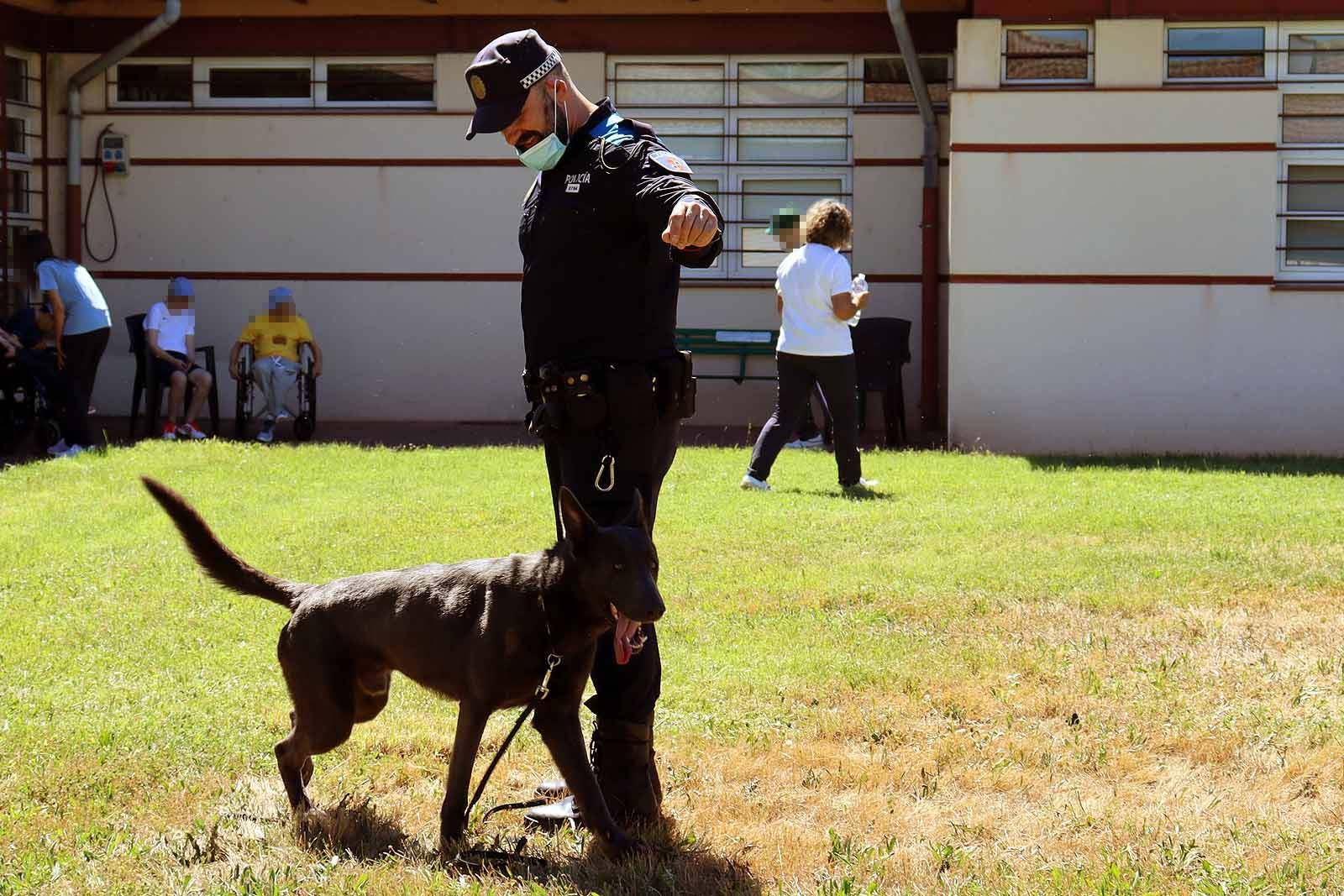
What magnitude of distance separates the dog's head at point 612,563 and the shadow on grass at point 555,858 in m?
0.67

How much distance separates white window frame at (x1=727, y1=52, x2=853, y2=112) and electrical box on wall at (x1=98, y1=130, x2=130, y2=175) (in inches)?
245

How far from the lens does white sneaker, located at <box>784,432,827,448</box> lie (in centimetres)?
1375

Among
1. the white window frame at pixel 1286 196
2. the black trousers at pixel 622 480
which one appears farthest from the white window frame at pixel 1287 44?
the black trousers at pixel 622 480

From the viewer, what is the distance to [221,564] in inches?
173

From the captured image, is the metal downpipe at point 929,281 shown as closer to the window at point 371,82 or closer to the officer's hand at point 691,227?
the window at point 371,82

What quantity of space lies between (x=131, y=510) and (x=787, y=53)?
27.9 feet

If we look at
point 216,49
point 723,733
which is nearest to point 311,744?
point 723,733

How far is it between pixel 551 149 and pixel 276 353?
10.9 m

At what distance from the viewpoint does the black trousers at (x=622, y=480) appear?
13.8ft

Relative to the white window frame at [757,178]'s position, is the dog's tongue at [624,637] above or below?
below

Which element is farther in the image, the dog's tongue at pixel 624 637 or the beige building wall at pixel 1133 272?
the beige building wall at pixel 1133 272

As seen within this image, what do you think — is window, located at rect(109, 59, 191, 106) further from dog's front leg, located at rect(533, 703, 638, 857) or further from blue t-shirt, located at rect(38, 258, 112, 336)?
dog's front leg, located at rect(533, 703, 638, 857)

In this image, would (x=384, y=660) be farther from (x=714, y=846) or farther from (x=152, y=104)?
(x=152, y=104)

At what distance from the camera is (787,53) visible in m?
15.7
